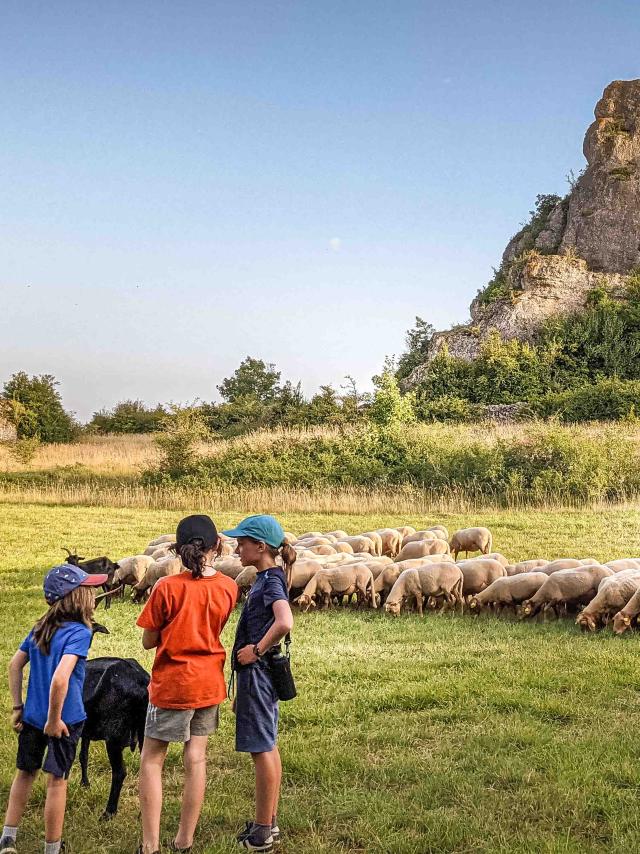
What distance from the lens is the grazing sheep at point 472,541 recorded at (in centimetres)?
1631

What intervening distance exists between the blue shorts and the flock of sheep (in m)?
6.60

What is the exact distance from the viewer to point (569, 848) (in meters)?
4.62

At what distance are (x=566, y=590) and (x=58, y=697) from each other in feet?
27.2

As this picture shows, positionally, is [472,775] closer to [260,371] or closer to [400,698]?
[400,698]

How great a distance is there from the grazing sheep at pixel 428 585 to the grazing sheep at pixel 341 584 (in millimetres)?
529

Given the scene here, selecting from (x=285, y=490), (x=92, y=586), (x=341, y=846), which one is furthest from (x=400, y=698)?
(x=285, y=490)

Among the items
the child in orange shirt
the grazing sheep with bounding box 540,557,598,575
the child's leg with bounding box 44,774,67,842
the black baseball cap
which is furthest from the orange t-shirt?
the grazing sheep with bounding box 540,557,598,575

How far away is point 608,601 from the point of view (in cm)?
1044

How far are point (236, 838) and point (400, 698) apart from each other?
10.1 ft

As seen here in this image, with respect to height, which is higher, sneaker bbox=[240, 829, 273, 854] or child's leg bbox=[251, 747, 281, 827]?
child's leg bbox=[251, 747, 281, 827]

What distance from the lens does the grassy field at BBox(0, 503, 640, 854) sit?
4.93 m

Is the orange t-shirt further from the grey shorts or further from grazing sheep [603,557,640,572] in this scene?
grazing sheep [603,557,640,572]

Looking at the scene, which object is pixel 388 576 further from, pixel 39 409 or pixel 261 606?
pixel 39 409

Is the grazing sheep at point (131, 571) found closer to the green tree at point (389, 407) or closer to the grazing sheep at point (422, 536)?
the grazing sheep at point (422, 536)
